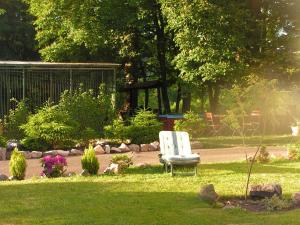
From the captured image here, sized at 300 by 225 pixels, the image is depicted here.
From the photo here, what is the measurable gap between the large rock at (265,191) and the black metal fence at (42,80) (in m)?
13.0

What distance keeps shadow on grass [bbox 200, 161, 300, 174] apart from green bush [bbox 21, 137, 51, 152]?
587cm

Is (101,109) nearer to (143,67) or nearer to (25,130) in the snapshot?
(25,130)

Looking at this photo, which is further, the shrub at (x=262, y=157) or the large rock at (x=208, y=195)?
the shrub at (x=262, y=157)

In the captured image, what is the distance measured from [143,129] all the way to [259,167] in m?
6.56

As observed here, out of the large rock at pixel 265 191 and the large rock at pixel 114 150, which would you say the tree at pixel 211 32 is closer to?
the large rock at pixel 114 150

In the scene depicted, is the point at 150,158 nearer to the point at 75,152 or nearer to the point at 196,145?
the point at 75,152

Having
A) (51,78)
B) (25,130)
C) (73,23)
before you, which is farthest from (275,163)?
(73,23)

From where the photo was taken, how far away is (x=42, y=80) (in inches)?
832

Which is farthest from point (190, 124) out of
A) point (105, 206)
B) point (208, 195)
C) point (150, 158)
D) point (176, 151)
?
point (105, 206)

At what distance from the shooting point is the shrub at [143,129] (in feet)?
63.9

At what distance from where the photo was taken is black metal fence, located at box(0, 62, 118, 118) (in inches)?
812

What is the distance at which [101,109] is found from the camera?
→ 67.5ft

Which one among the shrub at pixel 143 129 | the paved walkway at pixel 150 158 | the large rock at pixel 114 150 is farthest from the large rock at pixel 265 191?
the shrub at pixel 143 129

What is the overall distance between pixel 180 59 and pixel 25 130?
29.2 ft
